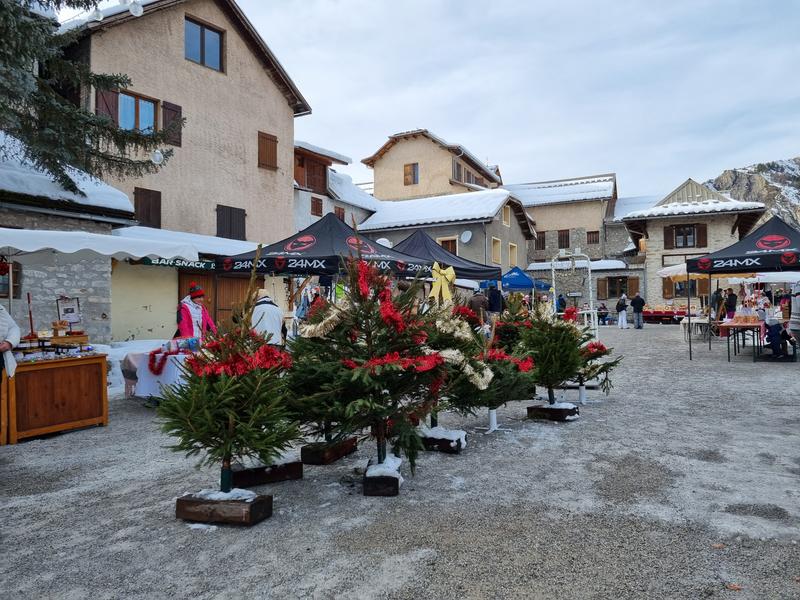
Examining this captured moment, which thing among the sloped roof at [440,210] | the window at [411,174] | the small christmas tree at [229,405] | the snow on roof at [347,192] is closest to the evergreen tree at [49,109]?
the small christmas tree at [229,405]

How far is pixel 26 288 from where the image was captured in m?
10.7

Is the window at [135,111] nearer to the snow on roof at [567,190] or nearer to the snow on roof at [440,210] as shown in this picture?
the snow on roof at [440,210]

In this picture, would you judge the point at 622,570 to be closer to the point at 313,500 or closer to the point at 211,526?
the point at 313,500

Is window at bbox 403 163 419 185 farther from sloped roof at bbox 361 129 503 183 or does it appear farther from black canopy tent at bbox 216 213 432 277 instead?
black canopy tent at bbox 216 213 432 277

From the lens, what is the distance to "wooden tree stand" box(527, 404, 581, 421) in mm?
6086

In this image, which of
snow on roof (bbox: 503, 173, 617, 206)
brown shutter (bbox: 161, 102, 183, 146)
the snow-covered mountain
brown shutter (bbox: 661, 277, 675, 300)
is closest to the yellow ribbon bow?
brown shutter (bbox: 161, 102, 183, 146)

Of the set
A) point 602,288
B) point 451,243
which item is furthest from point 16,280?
point 602,288

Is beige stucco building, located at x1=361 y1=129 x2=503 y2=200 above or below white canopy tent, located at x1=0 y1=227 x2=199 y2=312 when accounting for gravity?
above

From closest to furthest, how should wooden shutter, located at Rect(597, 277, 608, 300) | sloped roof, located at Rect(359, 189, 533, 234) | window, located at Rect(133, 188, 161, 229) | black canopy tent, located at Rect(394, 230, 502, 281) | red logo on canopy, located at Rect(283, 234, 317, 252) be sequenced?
red logo on canopy, located at Rect(283, 234, 317, 252) → black canopy tent, located at Rect(394, 230, 502, 281) → window, located at Rect(133, 188, 161, 229) → sloped roof, located at Rect(359, 189, 533, 234) → wooden shutter, located at Rect(597, 277, 608, 300)

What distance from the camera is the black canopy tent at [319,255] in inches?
332

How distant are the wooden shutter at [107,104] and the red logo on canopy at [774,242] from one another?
49.9 ft

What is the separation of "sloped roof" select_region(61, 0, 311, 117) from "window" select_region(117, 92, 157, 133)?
5.84ft

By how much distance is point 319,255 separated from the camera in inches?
330

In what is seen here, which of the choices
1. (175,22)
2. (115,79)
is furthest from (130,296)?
(175,22)
